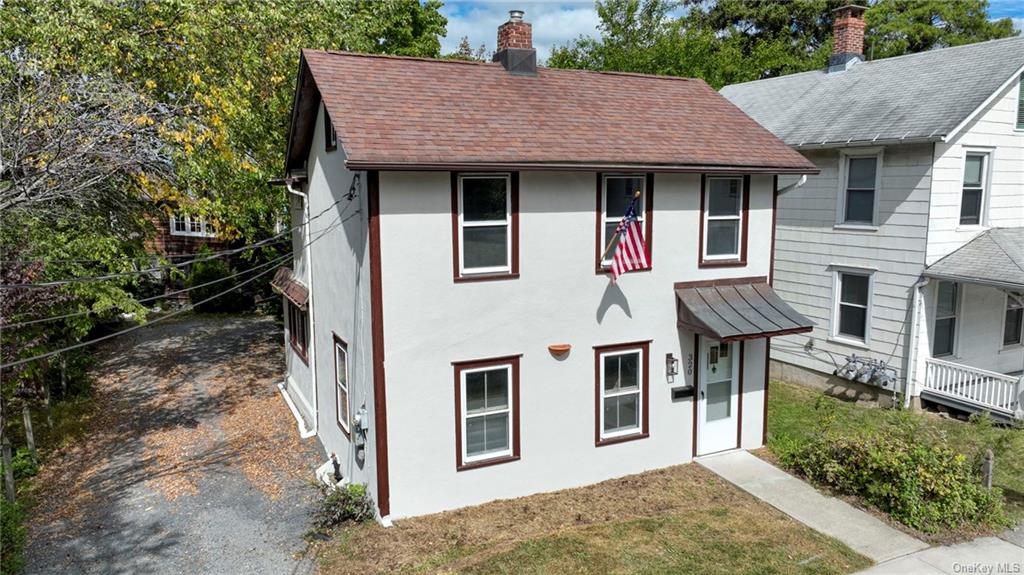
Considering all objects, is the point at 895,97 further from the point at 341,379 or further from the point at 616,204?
the point at 341,379

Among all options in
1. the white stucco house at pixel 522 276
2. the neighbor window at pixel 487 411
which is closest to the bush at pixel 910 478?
the white stucco house at pixel 522 276

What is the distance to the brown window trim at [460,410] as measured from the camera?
32.0ft

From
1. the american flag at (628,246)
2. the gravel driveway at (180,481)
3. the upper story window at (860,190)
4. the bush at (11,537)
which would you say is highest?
the upper story window at (860,190)

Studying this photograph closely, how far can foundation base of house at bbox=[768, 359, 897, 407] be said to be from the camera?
14.9 meters

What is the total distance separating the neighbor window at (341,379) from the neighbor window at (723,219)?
631 centimetres

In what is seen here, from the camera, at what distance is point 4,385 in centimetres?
1178

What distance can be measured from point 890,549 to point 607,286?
205 inches

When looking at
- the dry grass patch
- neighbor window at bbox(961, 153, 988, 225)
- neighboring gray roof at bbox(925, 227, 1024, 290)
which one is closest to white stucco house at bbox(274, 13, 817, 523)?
the dry grass patch

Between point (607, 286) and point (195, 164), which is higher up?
point (195, 164)

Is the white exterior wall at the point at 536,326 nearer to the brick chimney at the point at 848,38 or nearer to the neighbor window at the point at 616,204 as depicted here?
the neighbor window at the point at 616,204

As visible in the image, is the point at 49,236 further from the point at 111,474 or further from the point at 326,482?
the point at 326,482

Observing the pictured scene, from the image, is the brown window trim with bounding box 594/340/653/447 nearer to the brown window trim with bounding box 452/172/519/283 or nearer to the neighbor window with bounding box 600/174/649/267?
the neighbor window with bounding box 600/174/649/267

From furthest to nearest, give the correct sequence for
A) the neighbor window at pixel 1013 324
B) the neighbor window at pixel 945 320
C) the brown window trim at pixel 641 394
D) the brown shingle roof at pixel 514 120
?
1. the neighbor window at pixel 1013 324
2. the neighbor window at pixel 945 320
3. the brown window trim at pixel 641 394
4. the brown shingle roof at pixel 514 120

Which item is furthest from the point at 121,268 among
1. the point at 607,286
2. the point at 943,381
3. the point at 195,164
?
the point at 943,381
